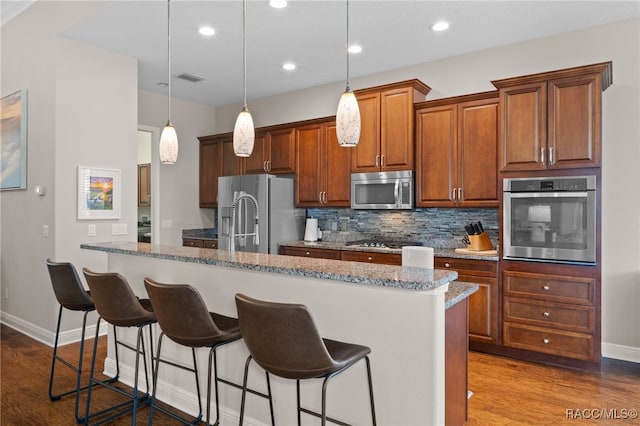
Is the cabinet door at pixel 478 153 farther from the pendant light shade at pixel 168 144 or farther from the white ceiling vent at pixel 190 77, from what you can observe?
the white ceiling vent at pixel 190 77

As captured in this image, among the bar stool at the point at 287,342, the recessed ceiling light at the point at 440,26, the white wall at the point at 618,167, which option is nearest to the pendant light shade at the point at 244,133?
the bar stool at the point at 287,342

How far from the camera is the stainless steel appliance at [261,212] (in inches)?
188

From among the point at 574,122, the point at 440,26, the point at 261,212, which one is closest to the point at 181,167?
the point at 261,212

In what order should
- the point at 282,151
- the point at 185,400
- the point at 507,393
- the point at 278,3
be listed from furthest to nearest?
the point at 282,151 → the point at 278,3 → the point at 507,393 → the point at 185,400

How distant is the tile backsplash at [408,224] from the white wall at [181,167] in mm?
1890

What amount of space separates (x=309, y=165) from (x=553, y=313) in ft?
9.69

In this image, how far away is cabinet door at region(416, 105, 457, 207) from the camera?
3.95 metres

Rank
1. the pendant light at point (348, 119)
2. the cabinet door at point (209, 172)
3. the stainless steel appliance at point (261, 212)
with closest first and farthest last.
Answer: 1. the pendant light at point (348, 119)
2. the stainless steel appliance at point (261, 212)
3. the cabinet door at point (209, 172)

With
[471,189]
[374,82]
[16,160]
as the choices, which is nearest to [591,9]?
[471,189]

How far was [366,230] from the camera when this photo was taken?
4.89 metres

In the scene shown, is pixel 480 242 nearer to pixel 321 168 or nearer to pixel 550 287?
pixel 550 287

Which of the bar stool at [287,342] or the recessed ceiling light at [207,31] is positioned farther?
the recessed ceiling light at [207,31]

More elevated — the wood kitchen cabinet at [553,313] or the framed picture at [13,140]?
the framed picture at [13,140]

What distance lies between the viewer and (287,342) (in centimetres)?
152
